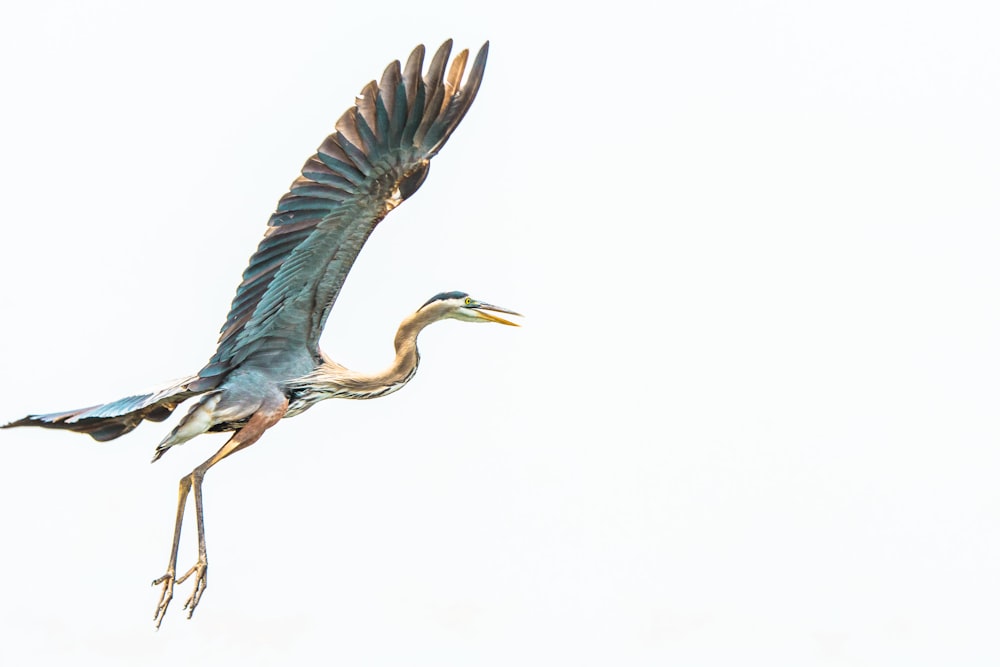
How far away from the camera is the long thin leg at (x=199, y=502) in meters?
14.9

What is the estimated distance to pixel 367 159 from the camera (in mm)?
14938

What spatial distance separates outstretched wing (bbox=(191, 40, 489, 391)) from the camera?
14.9 m

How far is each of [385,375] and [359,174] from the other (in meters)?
2.13

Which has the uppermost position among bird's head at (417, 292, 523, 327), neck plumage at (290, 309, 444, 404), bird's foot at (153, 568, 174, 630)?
bird's head at (417, 292, 523, 327)

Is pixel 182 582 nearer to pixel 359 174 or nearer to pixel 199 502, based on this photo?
pixel 199 502

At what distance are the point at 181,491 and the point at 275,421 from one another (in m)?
0.97

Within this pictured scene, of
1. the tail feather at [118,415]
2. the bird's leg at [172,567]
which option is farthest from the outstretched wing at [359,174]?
the bird's leg at [172,567]

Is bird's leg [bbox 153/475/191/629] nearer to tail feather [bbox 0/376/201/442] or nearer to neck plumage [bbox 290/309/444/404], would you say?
tail feather [bbox 0/376/201/442]

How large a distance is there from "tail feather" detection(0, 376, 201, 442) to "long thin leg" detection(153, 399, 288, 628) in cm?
52

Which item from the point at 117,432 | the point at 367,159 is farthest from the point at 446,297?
the point at 117,432

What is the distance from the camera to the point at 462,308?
1647cm

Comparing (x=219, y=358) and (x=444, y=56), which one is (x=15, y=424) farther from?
(x=444, y=56)

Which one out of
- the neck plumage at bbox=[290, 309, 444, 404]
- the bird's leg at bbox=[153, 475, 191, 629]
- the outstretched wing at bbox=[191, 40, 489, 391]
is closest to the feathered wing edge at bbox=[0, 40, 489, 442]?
the outstretched wing at bbox=[191, 40, 489, 391]

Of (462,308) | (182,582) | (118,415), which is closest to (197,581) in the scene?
(182,582)
